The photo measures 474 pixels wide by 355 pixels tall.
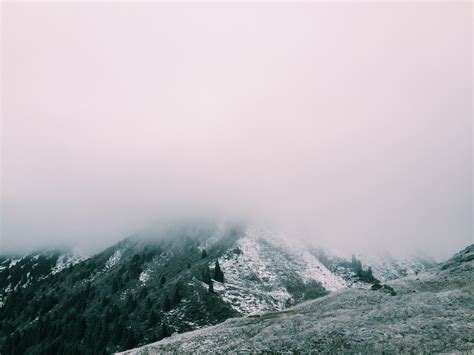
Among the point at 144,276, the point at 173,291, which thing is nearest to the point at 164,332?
the point at 173,291

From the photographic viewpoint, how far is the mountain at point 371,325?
149 feet

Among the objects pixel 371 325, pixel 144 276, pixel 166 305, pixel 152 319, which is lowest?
pixel 144 276

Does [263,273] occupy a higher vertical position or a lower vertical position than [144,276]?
lower

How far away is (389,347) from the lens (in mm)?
44750

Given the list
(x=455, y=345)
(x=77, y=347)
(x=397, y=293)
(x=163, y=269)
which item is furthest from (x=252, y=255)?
(x=455, y=345)

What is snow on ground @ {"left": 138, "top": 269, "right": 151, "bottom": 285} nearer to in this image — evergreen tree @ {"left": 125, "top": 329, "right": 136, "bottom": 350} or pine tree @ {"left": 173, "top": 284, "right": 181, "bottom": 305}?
pine tree @ {"left": 173, "top": 284, "right": 181, "bottom": 305}

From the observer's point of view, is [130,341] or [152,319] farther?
[152,319]

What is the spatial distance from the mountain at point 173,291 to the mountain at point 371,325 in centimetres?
4856

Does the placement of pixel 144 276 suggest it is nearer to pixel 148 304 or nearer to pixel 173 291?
pixel 148 304

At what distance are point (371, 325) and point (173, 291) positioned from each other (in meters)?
96.0

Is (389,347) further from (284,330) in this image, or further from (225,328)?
(225,328)

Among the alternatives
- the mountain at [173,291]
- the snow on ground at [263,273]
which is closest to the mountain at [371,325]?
the mountain at [173,291]

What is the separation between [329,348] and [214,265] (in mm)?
107116

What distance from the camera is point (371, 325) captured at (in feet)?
167
